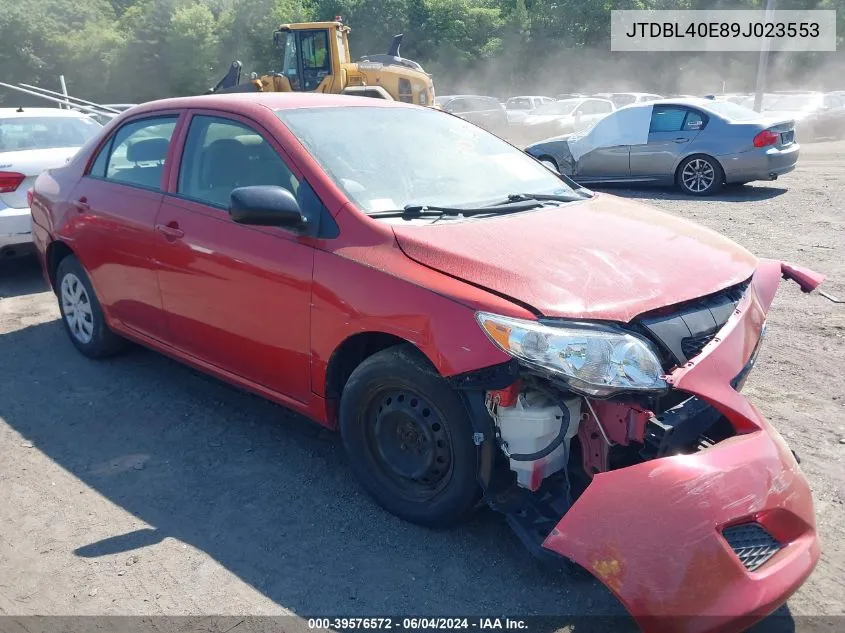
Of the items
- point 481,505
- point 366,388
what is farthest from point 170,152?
point 481,505

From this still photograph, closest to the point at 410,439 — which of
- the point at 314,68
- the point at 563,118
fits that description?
the point at 314,68

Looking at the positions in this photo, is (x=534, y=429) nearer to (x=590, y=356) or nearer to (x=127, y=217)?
(x=590, y=356)

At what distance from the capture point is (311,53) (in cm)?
1722

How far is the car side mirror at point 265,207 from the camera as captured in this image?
337 centimetres

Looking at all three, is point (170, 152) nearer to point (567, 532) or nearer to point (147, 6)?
point (567, 532)

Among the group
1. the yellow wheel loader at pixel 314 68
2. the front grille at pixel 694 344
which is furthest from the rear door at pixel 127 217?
the yellow wheel loader at pixel 314 68

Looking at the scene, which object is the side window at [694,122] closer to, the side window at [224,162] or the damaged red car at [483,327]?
the damaged red car at [483,327]

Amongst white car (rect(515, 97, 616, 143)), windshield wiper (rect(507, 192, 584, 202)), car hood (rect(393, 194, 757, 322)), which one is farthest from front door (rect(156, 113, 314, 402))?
white car (rect(515, 97, 616, 143))

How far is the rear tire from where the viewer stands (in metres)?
5.13

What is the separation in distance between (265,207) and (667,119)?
9935 millimetres

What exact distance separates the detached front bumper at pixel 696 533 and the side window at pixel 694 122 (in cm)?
984

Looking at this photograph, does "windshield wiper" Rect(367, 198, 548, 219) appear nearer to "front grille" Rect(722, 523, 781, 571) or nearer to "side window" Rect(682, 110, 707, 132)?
"front grille" Rect(722, 523, 781, 571)

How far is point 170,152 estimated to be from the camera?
4.39 m

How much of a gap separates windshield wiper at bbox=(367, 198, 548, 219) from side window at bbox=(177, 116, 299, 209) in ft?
1.69
